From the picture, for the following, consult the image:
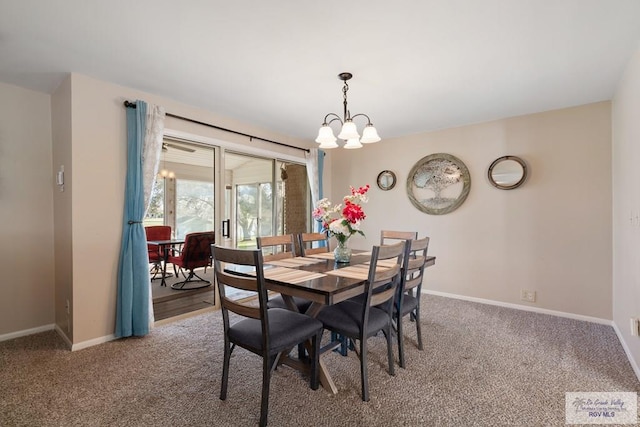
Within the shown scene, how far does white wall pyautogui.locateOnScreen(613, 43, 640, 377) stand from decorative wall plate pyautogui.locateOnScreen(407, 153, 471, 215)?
1.46 meters

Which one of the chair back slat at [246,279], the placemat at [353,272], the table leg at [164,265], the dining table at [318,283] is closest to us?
the chair back slat at [246,279]

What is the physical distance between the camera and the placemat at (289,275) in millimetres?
1941

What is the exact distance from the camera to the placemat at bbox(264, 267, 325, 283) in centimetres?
194

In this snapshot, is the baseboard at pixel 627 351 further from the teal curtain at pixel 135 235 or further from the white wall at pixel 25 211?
the white wall at pixel 25 211

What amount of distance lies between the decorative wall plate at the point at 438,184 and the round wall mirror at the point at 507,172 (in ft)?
1.00

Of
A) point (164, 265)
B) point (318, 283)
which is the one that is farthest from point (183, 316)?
point (318, 283)

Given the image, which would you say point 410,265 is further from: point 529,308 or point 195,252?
point 195,252

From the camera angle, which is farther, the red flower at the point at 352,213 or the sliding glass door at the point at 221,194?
the sliding glass door at the point at 221,194

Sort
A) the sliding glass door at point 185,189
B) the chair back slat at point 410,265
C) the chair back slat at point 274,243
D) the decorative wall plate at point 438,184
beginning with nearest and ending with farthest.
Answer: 1. the chair back slat at point 410,265
2. the chair back slat at point 274,243
3. the sliding glass door at point 185,189
4. the decorative wall plate at point 438,184

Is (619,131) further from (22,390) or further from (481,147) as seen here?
(22,390)

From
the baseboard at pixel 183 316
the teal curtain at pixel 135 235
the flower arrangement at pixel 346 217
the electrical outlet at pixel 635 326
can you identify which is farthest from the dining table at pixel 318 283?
the electrical outlet at pixel 635 326

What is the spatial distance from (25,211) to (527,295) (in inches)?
212

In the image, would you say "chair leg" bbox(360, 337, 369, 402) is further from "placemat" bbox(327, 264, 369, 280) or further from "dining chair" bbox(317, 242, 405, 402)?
"placemat" bbox(327, 264, 369, 280)

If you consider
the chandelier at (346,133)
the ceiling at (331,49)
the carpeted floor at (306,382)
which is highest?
the ceiling at (331,49)
